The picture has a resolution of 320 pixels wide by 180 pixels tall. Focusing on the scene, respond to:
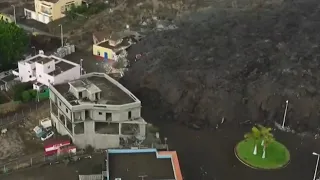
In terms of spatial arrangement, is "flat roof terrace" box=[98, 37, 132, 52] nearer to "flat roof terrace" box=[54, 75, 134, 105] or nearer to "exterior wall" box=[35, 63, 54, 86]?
"exterior wall" box=[35, 63, 54, 86]

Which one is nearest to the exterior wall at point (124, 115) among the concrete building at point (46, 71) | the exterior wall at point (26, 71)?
the concrete building at point (46, 71)

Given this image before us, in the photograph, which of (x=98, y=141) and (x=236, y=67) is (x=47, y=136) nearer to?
(x=98, y=141)

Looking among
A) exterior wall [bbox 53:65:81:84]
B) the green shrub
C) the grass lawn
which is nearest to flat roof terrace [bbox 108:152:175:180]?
the grass lawn

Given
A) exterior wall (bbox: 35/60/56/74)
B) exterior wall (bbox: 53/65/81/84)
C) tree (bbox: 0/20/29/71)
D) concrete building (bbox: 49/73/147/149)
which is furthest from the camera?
tree (bbox: 0/20/29/71)

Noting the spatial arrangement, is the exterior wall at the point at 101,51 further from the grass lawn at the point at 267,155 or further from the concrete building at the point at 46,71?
the grass lawn at the point at 267,155

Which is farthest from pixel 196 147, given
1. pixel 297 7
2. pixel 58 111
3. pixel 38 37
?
pixel 297 7

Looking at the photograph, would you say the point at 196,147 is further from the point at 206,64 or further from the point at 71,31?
the point at 71,31

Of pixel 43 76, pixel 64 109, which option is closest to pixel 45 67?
pixel 43 76
